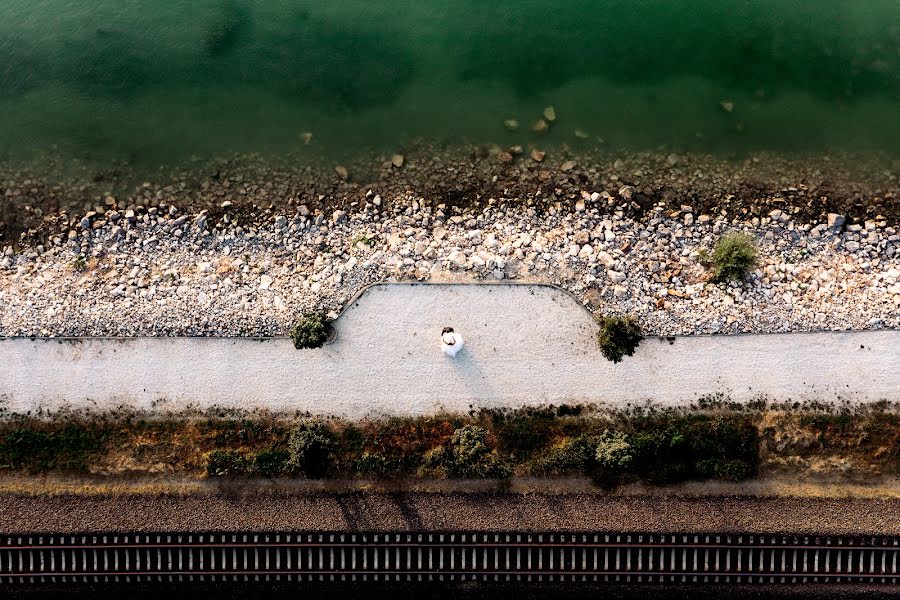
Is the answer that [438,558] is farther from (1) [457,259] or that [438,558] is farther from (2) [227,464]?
(1) [457,259]

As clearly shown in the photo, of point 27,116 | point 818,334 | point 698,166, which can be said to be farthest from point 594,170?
point 27,116

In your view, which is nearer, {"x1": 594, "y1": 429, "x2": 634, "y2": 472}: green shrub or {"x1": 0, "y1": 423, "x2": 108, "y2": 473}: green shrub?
{"x1": 594, "y1": 429, "x2": 634, "y2": 472}: green shrub

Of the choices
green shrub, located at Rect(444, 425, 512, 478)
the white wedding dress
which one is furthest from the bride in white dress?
green shrub, located at Rect(444, 425, 512, 478)

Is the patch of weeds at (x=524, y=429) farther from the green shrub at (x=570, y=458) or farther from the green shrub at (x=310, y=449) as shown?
the green shrub at (x=310, y=449)

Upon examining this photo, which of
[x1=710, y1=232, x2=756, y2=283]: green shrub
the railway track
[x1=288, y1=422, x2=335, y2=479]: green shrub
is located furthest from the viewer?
[x1=710, y1=232, x2=756, y2=283]: green shrub

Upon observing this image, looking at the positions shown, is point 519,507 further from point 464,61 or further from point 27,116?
point 27,116

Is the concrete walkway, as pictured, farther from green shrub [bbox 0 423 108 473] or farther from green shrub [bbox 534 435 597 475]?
green shrub [bbox 534 435 597 475]
